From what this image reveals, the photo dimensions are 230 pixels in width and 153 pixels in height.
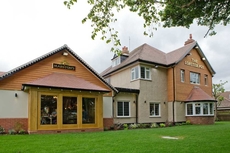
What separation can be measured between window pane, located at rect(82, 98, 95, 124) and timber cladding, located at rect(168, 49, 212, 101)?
10.1 metres

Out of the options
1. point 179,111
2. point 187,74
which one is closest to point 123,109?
point 179,111

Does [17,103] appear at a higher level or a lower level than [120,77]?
lower

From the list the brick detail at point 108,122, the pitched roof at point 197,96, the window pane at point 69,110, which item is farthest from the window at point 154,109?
the window pane at point 69,110

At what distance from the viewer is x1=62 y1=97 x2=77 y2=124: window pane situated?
14469 millimetres

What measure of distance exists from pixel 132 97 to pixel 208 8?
12841mm

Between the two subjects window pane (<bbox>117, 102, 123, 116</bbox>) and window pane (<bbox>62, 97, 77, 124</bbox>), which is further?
window pane (<bbox>117, 102, 123, 116</bbox>)

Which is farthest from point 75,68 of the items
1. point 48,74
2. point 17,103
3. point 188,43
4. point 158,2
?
point 188,43

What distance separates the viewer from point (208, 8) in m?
8.59

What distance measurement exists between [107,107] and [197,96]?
10.7m

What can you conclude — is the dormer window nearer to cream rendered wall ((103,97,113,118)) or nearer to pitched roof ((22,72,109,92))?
cream rendered wall ((103,97,113,118))

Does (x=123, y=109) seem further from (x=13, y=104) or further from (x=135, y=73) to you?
(x=13, y=104)

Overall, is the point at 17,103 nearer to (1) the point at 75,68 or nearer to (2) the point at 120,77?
(1) the point at 75,68

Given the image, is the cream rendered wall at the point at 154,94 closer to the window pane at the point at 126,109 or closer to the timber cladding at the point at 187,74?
the timber cladding at the point at 187,74

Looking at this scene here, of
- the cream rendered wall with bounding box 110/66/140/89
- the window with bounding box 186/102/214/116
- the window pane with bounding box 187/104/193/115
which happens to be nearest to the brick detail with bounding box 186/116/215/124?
the window with bounding box 186/102/214/116
